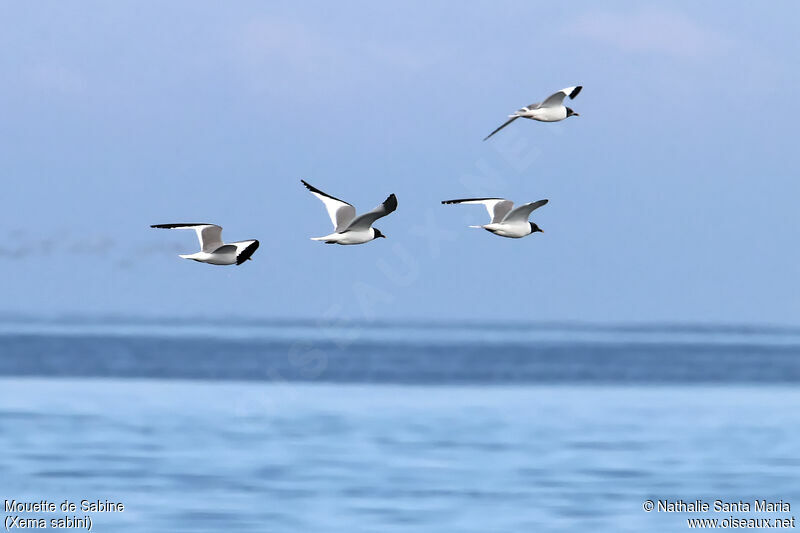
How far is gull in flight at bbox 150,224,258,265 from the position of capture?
79.7ft

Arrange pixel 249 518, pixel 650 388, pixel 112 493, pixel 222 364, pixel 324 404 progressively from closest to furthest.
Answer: pixel 249 518 → pixel 112 493 → pixel 324 404 → pixel 650 388 → pixel 222 364

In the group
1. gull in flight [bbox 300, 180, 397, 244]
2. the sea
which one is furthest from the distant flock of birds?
the sea

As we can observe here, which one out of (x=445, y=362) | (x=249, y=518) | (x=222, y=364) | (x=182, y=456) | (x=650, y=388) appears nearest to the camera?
(x=249, y=518)

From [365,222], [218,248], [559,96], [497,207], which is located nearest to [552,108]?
[559,96]

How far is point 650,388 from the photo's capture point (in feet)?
181

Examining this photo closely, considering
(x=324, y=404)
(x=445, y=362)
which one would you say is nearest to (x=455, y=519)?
(x=324, y=404)

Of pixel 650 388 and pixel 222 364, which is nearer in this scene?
pixel 650 388

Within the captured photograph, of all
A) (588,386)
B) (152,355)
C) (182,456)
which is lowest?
(152,355)

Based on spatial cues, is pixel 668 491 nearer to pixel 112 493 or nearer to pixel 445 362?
pixel 112 493

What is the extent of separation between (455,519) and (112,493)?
6112 mm

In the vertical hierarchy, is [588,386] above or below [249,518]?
below

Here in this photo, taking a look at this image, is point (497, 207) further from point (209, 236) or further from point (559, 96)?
point (209, 236)
